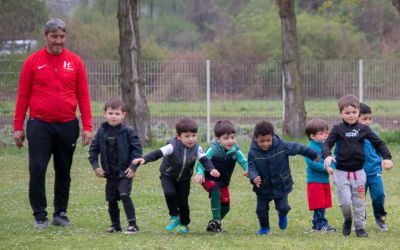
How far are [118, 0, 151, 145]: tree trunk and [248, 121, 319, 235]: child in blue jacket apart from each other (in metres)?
11.6

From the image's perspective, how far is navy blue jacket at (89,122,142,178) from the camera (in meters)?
10.2

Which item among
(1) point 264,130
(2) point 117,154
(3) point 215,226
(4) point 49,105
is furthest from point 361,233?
(4) point 49,105

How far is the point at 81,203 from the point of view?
13320mm

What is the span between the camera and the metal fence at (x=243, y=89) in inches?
948

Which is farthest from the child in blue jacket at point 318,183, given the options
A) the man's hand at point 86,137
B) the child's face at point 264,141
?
the man's hand at point 86,137

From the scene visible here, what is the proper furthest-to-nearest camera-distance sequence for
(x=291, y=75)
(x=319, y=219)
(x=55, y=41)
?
(x=291, y=75) → (x=319, y=219) → (x=55, y=41)

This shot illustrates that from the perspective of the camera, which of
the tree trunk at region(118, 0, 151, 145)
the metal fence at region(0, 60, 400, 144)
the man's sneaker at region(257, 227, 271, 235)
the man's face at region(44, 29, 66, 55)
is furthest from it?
the metal fence at region(0, 60, 400, 144)

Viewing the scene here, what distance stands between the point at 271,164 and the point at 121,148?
1.66 meters

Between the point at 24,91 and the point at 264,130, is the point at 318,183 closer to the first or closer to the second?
the point at 264,130

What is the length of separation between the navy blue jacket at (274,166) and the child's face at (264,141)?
0.04 meters

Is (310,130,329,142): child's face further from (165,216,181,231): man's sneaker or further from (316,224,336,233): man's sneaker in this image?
(165,216,181,231): man's sneaker

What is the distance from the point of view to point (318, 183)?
10.8 m

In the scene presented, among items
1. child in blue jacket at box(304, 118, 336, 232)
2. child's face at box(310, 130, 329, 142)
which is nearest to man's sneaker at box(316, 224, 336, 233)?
child in blue jacket at box(304, 118, 336, 232)

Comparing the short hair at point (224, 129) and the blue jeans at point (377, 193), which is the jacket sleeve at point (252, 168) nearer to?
the short hair at point (224, 129)
